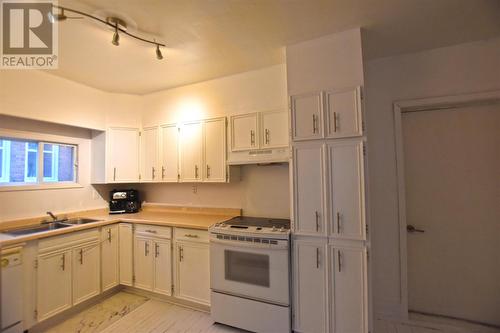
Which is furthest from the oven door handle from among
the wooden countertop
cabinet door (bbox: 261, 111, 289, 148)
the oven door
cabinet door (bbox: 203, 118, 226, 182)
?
cabinet door (bbox: 261, 111, 289, 148)

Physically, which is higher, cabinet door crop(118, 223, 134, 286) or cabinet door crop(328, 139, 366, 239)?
cabinet door crop(328, 139, 366, 239)

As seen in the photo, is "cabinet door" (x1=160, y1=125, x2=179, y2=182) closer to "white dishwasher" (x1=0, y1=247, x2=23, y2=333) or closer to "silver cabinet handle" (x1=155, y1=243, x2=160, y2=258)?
"silver cabinet handle" (x1=155, y1=243, x2=160, y2=258)

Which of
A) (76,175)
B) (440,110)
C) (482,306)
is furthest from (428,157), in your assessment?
(76,175)

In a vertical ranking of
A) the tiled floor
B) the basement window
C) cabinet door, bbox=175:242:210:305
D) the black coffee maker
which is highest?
the basement window

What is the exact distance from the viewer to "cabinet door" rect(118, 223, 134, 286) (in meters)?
3.03

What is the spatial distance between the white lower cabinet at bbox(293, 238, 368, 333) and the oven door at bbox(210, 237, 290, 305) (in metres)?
0.13

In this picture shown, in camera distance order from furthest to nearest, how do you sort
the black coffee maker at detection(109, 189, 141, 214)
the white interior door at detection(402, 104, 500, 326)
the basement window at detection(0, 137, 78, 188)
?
the black coffee maker at detection(109, 189, 141, 214) < the basement window at detection(0, 137, 78, 188) < the white interior door at detection(402, 104, 500, 326)

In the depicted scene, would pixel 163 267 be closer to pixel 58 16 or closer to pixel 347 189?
pixel 347 189

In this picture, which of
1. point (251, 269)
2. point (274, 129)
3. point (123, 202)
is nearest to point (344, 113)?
point (274, 129)

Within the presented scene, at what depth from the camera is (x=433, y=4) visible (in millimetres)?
1818

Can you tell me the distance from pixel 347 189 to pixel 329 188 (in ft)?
0.48

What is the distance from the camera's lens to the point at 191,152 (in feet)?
10.3

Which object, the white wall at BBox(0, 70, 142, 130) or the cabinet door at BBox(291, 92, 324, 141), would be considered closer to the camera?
the cabinet door at BBox(291, 92, 324, 141)

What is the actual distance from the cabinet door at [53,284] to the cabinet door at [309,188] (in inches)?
95.6
